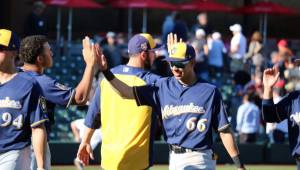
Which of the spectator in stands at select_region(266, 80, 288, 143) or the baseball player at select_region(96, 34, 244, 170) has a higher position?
the baseball player at select_region(96, 34, 244, 170)

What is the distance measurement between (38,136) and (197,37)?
14.4 metres

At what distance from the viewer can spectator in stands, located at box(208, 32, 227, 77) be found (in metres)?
22.4

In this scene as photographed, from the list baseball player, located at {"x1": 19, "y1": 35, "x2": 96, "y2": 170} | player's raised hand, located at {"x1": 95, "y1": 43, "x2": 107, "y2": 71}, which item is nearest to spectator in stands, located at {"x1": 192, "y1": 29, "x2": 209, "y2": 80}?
baseball player, located at {"x1": 19, "y1": 35, "x2": 96, "y2": 170}

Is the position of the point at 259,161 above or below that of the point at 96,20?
below

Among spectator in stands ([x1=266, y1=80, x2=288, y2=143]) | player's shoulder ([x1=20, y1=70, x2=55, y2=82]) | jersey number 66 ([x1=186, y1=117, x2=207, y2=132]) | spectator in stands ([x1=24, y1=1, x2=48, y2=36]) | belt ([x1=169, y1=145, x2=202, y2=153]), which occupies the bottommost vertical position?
spectator in stands ([x1=266, y1=80, x2=288, y2=143])

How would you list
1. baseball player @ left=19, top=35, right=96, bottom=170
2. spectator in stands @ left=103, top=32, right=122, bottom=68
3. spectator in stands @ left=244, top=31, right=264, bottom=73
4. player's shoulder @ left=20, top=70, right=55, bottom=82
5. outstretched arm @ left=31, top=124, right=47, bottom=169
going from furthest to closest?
spectator in stands @ left=244, top=31, right=264, bottom=73, spectator in stands @ left=103, top=32, right=122, bottom=68, player's shoulder @ left=20, top=70, right=55, bottom=82, baseball player @ left=19, top=35, right=96, bottom=170, outstretched arm @ left=31, top=124, right=47, bottom=169

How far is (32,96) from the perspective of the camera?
25.7ft

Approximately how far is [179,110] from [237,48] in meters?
Answer: 14.5

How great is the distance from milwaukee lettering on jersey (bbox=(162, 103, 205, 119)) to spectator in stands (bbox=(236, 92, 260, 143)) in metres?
11.3

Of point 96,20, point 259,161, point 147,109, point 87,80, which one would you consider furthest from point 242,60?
point 87,80

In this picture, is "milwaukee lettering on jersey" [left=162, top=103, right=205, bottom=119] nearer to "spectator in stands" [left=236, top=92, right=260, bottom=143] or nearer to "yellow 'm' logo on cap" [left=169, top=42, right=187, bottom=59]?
"yellow 'm' logo on cap" [left=169, top=42, right=187, bottom=59]

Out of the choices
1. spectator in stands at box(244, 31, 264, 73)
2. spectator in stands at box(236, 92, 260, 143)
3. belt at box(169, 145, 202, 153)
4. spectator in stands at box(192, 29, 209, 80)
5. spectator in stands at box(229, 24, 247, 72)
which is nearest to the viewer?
belt at box(169, 145, 202, 153)

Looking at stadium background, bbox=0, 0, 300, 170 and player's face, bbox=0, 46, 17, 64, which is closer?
player's face, bbox=0, 46, 17, 64

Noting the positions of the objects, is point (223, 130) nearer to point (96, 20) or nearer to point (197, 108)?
point (197, 108)
